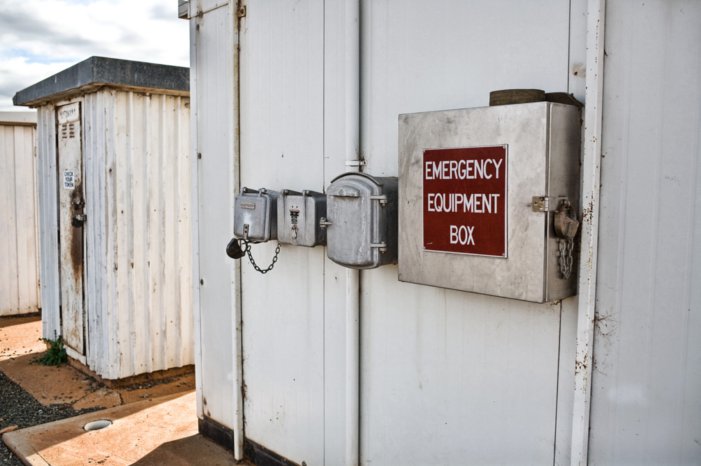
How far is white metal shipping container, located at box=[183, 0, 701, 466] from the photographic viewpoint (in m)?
2.12

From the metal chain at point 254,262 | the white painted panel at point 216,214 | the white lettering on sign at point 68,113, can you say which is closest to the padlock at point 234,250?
the metal chain at point 254,262

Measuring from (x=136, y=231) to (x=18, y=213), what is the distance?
3.30m

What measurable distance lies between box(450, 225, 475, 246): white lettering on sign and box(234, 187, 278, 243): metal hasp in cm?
118

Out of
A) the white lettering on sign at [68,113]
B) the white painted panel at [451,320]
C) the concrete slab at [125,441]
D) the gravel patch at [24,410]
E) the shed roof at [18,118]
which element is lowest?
the gravel patch at [24,410]

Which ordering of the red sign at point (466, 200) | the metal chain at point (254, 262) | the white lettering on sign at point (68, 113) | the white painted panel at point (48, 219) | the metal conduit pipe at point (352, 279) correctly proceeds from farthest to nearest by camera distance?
the white painted panel at point (48, 219), the white lettering on sign at point (68, 113), the metal chain at point (254, 262), the metal conduit pipe at point (352, 279), the red sign at point (466, 200)

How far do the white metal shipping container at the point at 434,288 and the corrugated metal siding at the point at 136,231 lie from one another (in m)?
1.44

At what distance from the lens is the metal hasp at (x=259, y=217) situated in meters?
3.33

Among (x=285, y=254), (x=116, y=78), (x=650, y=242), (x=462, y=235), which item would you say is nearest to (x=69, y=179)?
(x=116, y=78)

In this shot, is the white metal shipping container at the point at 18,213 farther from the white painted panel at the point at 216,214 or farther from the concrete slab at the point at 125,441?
the white painted panel at the point at 216,214

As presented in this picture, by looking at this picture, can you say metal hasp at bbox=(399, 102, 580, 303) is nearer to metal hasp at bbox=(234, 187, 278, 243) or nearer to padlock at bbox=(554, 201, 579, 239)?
padlock at bbox=(554, 201, 579, 239)

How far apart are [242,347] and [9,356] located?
3.80 metres

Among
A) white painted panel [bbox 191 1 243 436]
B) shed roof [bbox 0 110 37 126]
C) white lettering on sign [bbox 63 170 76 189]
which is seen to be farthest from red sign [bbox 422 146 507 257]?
shed roof [bbox 0 110 37 126]

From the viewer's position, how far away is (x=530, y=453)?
8.27 ft

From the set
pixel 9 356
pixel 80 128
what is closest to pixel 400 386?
pixel 80 128
